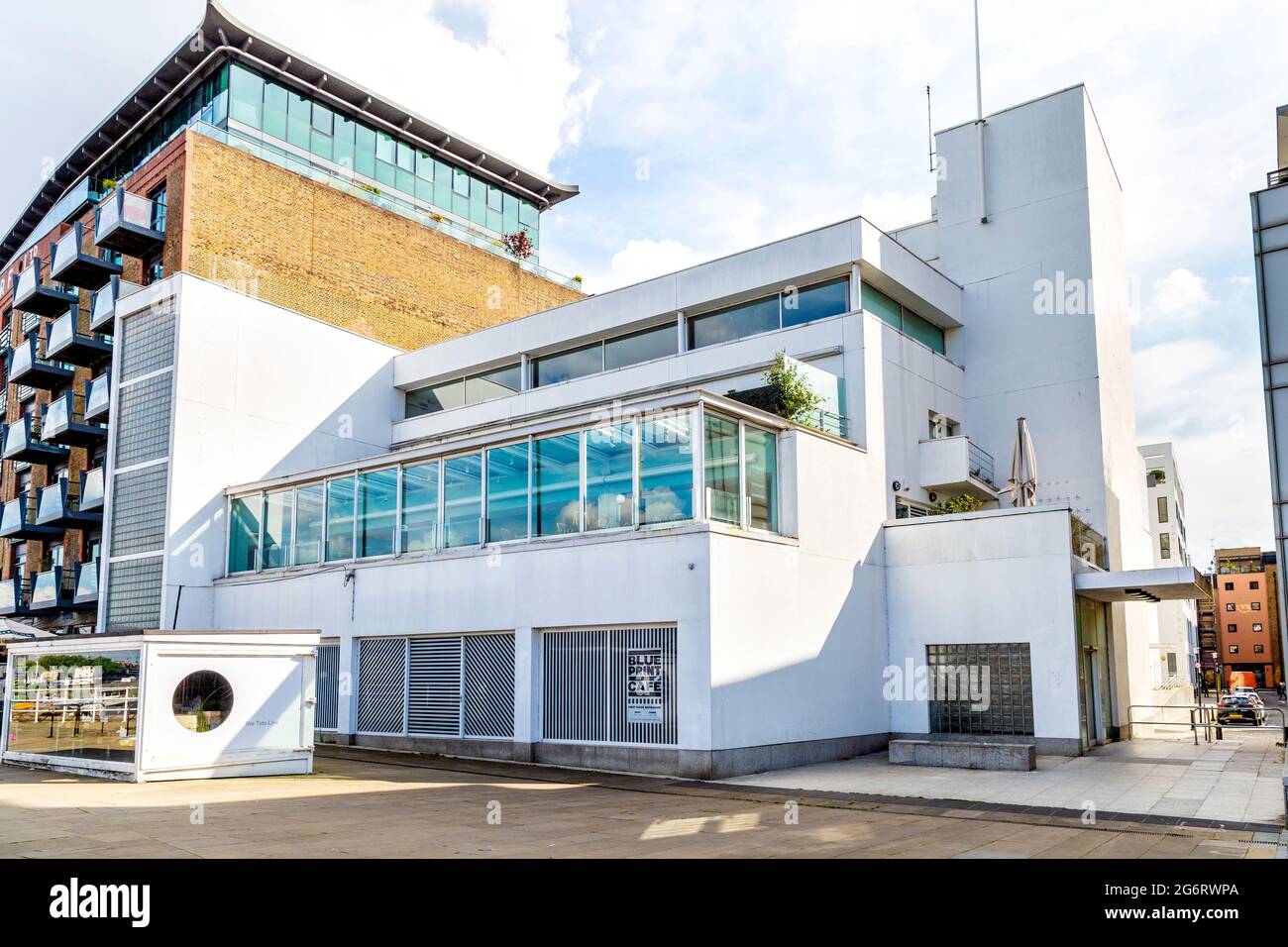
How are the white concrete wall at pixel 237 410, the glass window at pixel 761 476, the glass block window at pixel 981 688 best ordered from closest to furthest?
the glass window at pixel 761 476 < the glass block window at pixel 981 688 < the white concrete wall at pixel 237 410

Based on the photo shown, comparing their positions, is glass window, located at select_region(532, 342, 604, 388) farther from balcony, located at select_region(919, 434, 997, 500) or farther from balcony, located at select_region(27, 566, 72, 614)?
balcony, located at select_region(27, 566, 72, 614)

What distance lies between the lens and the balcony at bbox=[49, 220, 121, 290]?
106 ft

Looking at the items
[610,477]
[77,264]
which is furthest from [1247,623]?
[77,264]

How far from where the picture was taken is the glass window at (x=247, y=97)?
1248 inches

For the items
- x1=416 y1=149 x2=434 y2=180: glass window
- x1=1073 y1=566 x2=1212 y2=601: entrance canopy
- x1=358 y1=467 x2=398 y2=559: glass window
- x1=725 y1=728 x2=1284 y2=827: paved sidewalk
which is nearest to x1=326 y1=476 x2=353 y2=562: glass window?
x1=358 y1=467 x2=398 y2=559: glass window

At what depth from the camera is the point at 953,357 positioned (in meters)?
28.4

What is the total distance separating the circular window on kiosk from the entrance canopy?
16.0m

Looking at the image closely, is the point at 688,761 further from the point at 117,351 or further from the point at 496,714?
the point at 117,351

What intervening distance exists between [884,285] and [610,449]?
32.9ft

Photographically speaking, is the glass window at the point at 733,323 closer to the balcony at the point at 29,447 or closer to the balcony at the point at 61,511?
the balcony at the point at 61,511

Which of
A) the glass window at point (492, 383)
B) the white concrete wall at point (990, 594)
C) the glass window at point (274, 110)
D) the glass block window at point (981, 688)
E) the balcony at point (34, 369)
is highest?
the glass window at point (274, 110)

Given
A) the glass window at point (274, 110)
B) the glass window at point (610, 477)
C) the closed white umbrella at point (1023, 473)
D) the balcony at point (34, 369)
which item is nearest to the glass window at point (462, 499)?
the glass window at point (610, 477)

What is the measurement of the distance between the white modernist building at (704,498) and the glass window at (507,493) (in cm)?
7

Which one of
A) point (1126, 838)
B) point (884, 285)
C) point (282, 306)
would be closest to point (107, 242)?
point (282, 306)
